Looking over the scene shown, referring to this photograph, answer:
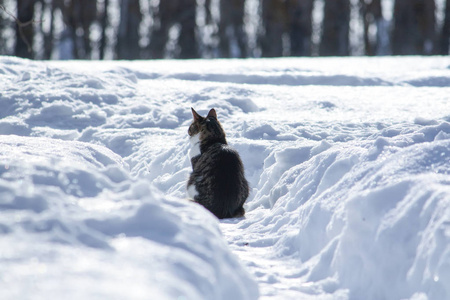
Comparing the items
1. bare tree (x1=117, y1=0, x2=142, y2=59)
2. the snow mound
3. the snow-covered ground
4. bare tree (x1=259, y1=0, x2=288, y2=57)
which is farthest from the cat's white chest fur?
bare tree (x1=259, y1=0, x2=288, y2=57)

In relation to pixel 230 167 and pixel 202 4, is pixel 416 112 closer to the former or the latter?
pixel 230 167

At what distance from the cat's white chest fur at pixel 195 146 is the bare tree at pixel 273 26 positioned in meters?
18.1

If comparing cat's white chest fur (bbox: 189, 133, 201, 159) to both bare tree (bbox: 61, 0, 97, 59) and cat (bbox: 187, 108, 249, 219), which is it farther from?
bare tree (bbox: 61, 0, 97, 59)

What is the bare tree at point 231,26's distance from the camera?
2508 cm

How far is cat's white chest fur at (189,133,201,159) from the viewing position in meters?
5.55

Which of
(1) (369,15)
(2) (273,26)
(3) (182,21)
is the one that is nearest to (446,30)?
(1) (369,15)

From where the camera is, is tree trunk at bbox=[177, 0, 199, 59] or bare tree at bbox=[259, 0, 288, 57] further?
bare tree at bbox=[259, 0, 288, 57]

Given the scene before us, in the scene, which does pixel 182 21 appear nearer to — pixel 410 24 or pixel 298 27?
pixel 298 27

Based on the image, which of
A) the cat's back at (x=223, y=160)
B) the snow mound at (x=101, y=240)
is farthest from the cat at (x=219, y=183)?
the snow mound at (x=101, y=240)

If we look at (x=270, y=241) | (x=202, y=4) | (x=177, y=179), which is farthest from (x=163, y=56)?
(x=270, y=241)

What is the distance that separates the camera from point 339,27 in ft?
72.8

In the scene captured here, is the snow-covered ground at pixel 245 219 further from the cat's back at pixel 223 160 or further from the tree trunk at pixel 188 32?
the tree trunk at pixel 188 32

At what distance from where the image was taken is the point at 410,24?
2191cm

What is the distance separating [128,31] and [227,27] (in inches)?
336
